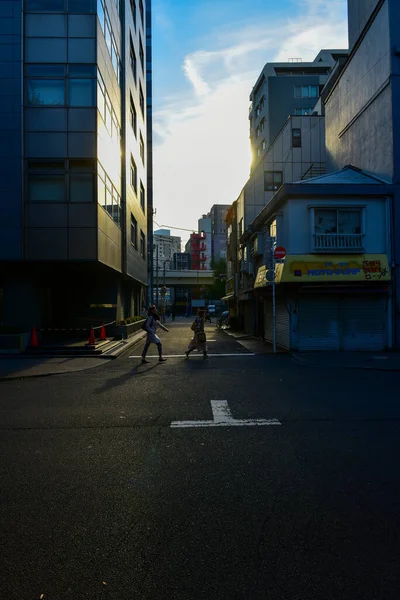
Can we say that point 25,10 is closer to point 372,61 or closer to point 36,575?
point 372,61

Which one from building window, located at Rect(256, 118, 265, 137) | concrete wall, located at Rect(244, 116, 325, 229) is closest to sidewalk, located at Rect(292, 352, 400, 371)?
concrete wall, located at Rect(244, 116, 325, 229)

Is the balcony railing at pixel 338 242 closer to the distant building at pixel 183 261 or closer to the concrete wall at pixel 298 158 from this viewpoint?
the concrete wall at pixel 298 158

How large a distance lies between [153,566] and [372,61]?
20.1 m

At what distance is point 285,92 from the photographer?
168 feet

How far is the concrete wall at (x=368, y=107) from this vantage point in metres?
16.2

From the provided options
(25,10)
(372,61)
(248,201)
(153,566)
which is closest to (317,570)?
(153,566)

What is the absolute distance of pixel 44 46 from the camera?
1747cm

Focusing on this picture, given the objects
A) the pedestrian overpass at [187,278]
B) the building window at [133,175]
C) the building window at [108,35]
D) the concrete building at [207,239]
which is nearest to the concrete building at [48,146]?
the building window at [108,35]

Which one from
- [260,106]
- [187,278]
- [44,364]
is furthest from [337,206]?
[187,278]

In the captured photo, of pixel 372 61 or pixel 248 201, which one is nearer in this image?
pixel 372 61

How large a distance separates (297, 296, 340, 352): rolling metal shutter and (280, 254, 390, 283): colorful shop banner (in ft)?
3.51

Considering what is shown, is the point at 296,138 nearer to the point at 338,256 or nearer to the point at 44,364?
the point at 338,256

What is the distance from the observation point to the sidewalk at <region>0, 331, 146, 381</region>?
37.2ft

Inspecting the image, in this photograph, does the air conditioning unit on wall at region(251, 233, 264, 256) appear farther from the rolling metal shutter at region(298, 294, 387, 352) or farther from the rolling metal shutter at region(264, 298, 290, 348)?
the rolling metal shutter at region(298, 294, 387, 352)
